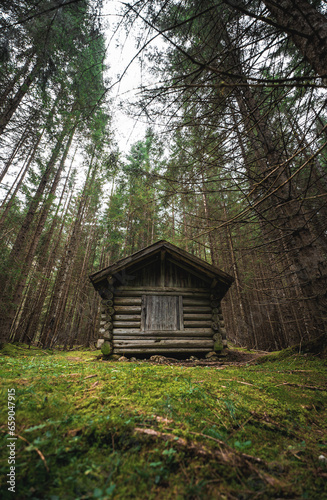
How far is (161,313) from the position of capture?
7.91m

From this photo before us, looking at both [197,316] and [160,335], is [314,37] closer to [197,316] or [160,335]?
[197,316]

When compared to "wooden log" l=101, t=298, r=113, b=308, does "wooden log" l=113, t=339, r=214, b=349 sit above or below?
below

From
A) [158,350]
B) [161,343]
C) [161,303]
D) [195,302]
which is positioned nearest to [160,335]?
[161,343]

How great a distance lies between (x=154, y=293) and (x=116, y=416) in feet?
21.0

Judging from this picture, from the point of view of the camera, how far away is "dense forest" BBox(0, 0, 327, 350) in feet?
8.77

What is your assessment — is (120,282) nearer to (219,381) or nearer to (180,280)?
(180,280)

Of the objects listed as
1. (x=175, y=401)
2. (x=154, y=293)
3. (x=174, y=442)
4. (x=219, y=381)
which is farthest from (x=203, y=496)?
(x=154, y=293)

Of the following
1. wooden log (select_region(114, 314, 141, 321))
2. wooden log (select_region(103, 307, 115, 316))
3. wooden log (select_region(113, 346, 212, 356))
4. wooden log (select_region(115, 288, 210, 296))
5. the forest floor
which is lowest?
the forest floor

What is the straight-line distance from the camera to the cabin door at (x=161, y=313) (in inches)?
305

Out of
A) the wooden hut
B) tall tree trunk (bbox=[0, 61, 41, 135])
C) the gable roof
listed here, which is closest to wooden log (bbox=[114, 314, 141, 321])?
the wooden hut

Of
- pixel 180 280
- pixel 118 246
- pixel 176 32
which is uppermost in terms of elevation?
pixel 118 246

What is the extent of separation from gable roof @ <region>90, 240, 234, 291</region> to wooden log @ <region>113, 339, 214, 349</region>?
2.44 metres

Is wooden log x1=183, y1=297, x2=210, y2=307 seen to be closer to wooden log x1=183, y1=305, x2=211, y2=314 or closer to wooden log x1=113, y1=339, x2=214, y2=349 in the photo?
wooden log x1=183, y1=305, x2=211, y2=314

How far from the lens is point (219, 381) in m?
2.99
